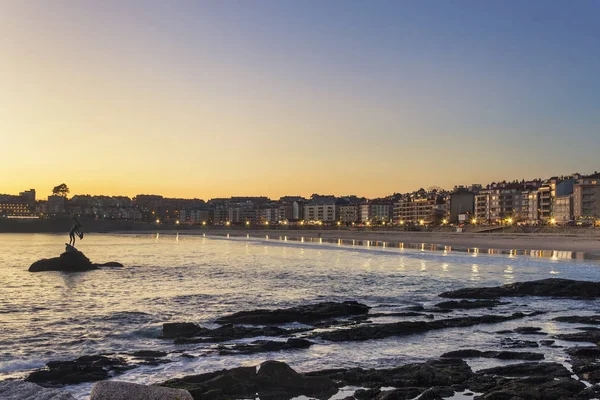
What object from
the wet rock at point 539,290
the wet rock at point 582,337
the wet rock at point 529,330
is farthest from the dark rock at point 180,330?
the wet rock at point 539,290

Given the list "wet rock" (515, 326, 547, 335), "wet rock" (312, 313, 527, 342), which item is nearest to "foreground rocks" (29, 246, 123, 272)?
"wet rock" (312, 313, 527, 342)

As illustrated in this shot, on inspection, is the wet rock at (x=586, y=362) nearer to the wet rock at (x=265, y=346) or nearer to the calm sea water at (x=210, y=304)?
the calm sea water at (x=210, y=304)

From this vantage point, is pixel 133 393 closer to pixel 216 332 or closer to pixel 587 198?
pixel 216 332

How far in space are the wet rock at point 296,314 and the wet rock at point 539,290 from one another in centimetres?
749

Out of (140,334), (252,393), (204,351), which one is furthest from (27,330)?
(252,393)

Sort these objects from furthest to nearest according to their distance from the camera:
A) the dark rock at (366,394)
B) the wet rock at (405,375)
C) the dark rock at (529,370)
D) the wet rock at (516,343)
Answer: the wet rock at (516,343)
the dark rock at (529,370)
the wet rock at (405,375)
the dark rock at (366,394)

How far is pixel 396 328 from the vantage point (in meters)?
18.2

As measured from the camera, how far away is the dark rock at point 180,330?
1792cm

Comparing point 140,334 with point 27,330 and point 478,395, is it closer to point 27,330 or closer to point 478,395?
point 27,330

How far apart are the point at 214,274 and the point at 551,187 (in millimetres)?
154054

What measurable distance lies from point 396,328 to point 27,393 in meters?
13.4

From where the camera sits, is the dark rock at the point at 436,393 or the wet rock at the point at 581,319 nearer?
the dark rock at the point at 436,393

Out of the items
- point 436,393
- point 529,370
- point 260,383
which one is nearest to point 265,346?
point 260,383

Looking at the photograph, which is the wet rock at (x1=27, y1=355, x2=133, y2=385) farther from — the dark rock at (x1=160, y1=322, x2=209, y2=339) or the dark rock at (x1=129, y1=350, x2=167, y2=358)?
the dark rock at (x1=160, y1=322, x2=209, y2=339)
